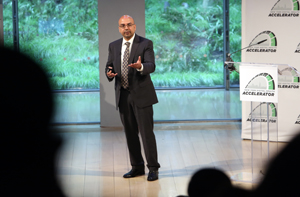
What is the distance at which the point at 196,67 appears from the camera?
889 cm

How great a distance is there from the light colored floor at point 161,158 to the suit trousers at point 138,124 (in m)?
0.30

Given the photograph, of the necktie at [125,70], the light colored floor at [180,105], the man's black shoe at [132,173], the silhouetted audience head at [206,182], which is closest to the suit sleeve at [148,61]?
the necktie at [125,70]

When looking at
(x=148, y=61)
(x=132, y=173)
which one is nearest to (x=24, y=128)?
(x=148, y=61)

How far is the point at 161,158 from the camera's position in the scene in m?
5.35

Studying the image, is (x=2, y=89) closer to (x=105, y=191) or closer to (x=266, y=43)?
(x=105, y=191)

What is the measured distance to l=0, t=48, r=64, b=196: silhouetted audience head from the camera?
550 mm

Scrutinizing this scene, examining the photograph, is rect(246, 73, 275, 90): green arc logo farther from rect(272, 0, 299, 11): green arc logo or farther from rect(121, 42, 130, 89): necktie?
rect(272, 0, 299, 11): green arc logo

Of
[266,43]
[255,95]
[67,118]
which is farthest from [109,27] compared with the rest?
[255,95]

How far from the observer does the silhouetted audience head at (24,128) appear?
0.55 m

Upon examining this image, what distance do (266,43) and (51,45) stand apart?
409cm

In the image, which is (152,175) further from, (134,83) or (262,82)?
(262,82)

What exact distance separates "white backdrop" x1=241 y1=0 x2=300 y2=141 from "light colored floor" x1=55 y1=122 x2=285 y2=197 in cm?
48

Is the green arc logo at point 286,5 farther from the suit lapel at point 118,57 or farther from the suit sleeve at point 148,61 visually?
the suit lapel at point 118,57

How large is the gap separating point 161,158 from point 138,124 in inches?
37.8
